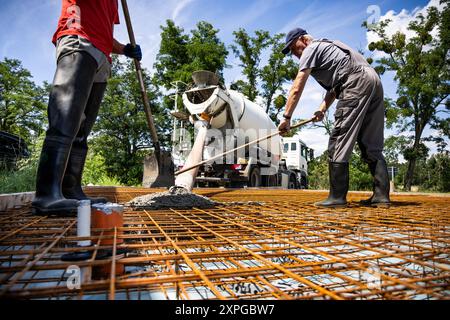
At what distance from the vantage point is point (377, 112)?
265 centimetres

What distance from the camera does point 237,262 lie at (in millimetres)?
1010

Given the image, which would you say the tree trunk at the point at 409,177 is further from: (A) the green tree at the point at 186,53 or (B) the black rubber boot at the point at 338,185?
(B) the black rubber boot at the point at 338,185

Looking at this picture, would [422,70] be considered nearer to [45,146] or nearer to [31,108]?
[45,146]

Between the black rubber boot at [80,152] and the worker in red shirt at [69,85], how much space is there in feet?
0.68

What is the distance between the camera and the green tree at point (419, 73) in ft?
54.1

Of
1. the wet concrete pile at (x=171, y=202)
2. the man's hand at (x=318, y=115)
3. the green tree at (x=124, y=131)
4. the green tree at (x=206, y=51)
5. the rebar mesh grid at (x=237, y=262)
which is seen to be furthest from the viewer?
the green tree at (x=206, y=51)

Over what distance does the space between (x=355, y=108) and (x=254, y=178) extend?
6460 mm

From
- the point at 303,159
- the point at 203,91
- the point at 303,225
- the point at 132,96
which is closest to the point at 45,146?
the point at 303,225

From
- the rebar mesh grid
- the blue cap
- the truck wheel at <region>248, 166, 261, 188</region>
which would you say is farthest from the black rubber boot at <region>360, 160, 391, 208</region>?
the truck wheel at <region>248, 166, 261, 188</region>

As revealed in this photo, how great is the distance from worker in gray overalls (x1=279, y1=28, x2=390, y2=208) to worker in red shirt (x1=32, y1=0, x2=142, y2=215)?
1.64 m

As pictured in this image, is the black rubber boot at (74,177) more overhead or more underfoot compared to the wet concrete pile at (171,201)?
more overhead

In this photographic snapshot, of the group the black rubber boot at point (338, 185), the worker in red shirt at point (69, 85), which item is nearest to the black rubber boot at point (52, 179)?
the worker in red shirt at point (69, 85)

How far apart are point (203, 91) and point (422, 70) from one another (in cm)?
1636

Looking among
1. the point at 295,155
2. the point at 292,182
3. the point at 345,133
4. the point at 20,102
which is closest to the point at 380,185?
the point at 345,133
